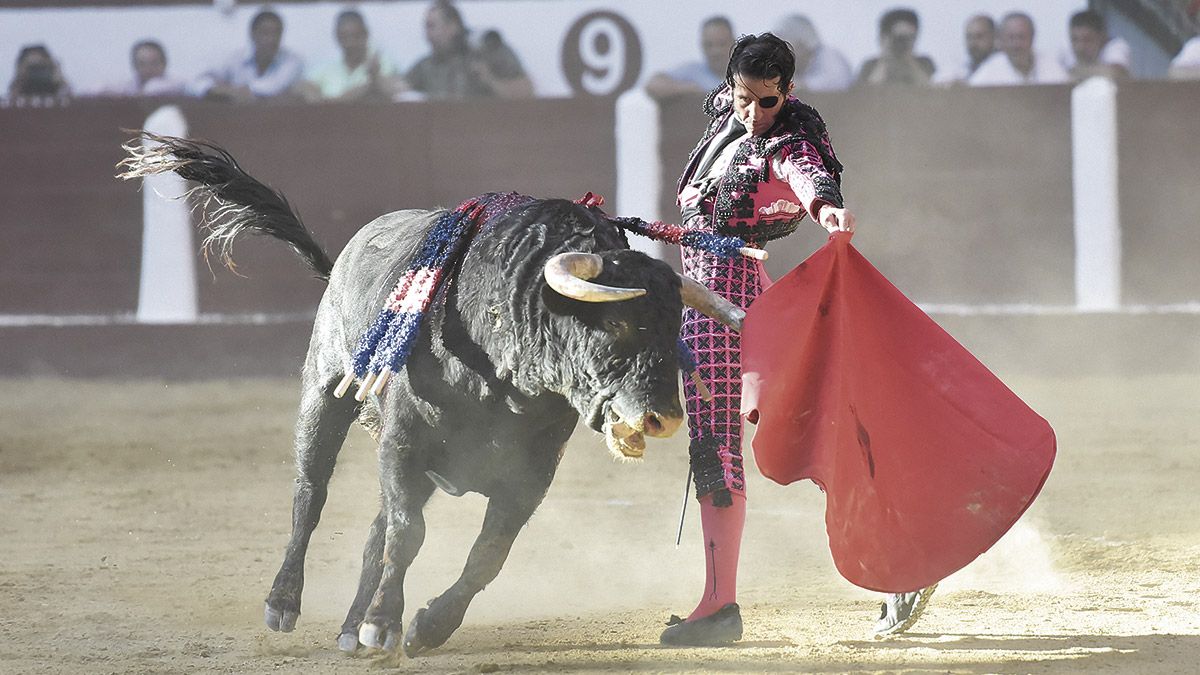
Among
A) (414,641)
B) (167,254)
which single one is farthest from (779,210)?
(167,254)

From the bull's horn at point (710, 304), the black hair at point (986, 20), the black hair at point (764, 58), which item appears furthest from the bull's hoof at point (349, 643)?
the black hair at point (986, 20)

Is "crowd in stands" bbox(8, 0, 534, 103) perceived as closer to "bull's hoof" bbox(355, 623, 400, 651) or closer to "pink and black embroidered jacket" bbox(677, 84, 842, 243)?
"pink and black embroidered jacket" bbox(677, 84, 842, 243)

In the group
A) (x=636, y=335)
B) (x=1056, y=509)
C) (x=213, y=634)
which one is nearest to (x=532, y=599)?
(x=213, y=634)

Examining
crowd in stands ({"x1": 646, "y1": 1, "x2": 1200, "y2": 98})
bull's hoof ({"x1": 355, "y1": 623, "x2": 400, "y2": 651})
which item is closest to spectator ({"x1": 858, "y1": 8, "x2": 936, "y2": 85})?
crowd in stands ({"x1": 646, "y1": 1, "x2": 1200, "y2": 98})

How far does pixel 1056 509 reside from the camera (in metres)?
4.44

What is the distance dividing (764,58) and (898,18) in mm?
5264

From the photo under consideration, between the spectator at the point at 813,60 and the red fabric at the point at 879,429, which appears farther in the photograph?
the spectator at the point at 813,60

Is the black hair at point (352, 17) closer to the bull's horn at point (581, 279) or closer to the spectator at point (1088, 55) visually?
the spectator at point (1088, 55)

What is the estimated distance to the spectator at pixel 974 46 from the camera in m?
7.72

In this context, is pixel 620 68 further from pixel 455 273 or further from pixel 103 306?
pixel 455 273

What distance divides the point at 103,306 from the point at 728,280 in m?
5.76

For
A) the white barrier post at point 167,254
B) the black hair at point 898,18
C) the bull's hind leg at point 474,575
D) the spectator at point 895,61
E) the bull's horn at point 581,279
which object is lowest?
the white barrier post at point 167,254

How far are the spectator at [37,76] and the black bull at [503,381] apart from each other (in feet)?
18.3

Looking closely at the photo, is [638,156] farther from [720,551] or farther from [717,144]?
[720,551]
